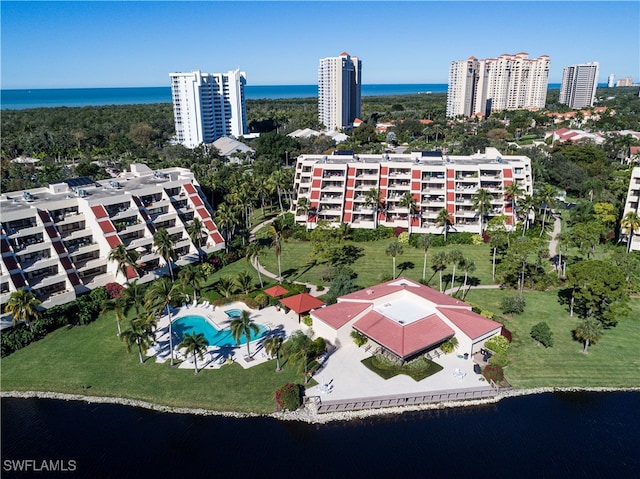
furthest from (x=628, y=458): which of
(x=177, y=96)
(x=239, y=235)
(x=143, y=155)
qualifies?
(x=177, y=96)

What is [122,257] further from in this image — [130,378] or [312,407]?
[312,407]

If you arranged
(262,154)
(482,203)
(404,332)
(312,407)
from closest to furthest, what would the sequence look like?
1. (312,407)
2. (404,332)
3. (482,203)
4. (262,154)

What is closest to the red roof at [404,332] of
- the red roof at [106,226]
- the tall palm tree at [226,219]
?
the tall palm tree at [226,219]

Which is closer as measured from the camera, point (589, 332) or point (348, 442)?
point (348, 442)

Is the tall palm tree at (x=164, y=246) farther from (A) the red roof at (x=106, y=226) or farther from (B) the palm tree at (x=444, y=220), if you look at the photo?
(B) the palm tree at (x=444, y=220)

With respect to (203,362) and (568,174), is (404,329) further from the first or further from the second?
(568,174)

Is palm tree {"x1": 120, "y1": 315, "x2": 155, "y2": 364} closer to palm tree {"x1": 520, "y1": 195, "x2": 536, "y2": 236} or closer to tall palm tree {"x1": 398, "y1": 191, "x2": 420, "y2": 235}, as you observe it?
tall palm tree {"x1": 398, "y1": 191, "x2": 420, "y2": 235}

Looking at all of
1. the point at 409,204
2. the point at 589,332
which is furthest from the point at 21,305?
the point at 409,204
